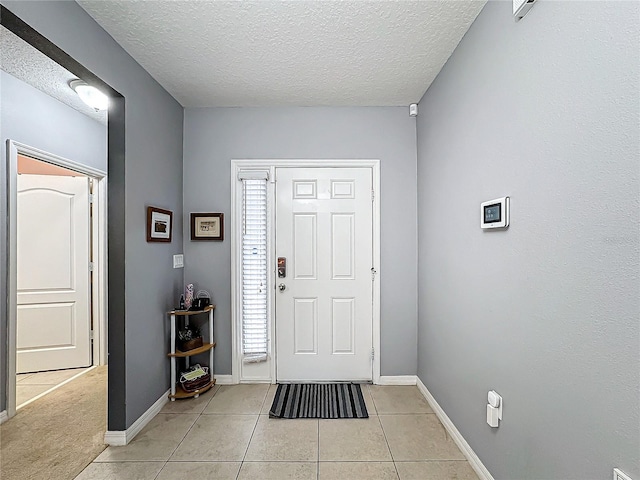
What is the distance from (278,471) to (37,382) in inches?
107

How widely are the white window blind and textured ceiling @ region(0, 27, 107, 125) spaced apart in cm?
157

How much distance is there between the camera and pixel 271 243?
3.19 m

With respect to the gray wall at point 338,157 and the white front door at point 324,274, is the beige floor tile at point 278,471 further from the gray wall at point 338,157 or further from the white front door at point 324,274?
the gray wall at point 338,157

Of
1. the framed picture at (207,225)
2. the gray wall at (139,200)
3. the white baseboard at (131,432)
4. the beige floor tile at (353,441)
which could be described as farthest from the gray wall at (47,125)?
the beige floor tile at (353,441)

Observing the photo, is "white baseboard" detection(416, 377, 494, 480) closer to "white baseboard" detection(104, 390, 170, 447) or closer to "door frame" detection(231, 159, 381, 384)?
"door frame" detection(231, 159, 381, 384)

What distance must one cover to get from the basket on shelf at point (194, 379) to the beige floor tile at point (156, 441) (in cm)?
30

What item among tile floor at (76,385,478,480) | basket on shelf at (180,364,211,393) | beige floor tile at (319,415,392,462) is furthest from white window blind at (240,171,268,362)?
beige floor tile at (319,415,392,462)

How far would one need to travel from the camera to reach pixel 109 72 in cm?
211

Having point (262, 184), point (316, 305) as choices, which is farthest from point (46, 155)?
point (316, 305)

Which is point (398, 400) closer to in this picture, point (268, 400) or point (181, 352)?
point (268, 400)

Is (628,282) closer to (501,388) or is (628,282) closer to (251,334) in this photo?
(501,388)

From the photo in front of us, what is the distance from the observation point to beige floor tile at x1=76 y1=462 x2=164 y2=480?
1.93 metres

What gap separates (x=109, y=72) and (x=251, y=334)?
232 centimetres

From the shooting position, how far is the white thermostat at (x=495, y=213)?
1631mm
